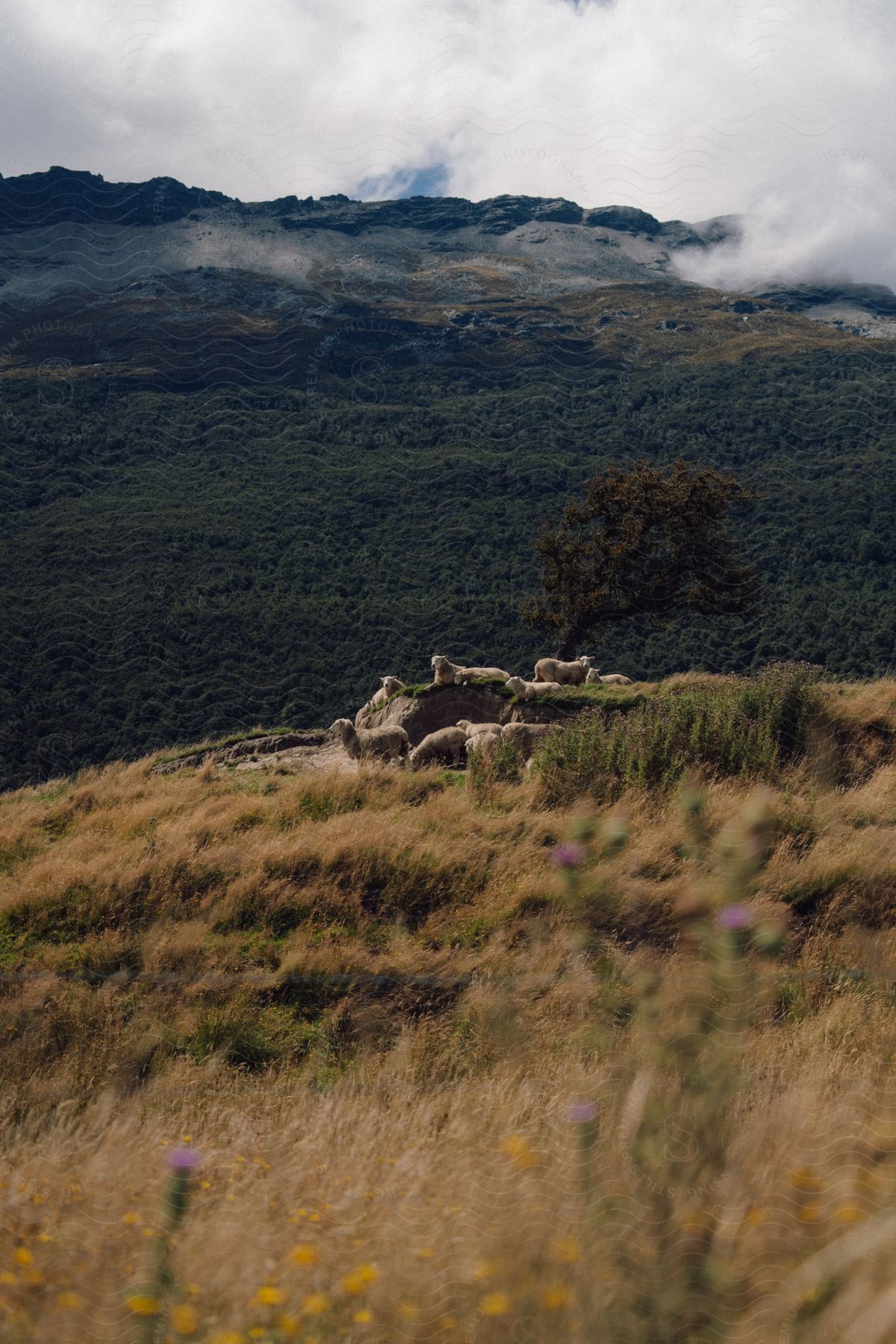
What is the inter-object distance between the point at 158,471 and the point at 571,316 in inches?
3371

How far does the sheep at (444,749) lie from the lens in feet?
39.9

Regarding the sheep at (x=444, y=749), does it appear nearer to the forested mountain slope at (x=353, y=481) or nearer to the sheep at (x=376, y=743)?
the sheep at (x=376, y=743)

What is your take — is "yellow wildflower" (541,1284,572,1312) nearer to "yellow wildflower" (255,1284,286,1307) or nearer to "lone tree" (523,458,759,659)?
"yellow wildflower" (255,1284,286,1307)

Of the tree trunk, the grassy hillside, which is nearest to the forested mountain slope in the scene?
the tree trunk

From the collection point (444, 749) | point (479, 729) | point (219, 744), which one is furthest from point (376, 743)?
point (219, 744)

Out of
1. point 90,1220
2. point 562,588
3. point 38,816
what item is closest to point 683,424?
point 562,588

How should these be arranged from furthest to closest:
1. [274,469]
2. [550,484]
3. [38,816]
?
[274,469]
[550,484]
[38,816]

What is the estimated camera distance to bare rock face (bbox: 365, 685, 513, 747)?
1482 cm

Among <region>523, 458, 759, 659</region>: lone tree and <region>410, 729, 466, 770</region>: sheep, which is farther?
<region>523, 458, 759, 659</region>: lone tree

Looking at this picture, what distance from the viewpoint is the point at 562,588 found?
Result: 75.8 ft

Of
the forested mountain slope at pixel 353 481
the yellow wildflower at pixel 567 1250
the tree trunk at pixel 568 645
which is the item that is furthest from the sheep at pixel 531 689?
the forested mountain slope at pixel 353 481

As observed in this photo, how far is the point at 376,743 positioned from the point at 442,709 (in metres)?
2.40

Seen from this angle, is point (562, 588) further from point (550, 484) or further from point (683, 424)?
point (683, 424)

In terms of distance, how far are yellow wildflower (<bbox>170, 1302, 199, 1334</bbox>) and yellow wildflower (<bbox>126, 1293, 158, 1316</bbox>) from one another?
200 mm
